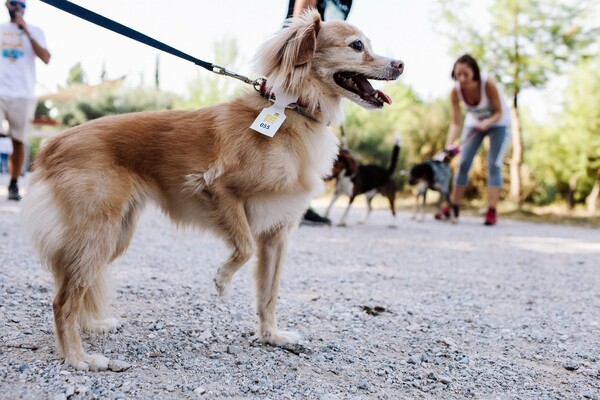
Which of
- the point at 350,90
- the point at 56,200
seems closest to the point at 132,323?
the point at 56,200

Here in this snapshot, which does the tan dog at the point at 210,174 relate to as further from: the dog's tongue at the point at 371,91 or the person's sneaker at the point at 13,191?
the person's sneaker at the point at 13,191

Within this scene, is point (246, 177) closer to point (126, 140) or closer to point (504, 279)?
point (126, 140)

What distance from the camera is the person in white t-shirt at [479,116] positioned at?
328 inches

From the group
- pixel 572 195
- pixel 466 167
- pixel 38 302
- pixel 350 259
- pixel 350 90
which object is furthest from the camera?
pixel 572 195

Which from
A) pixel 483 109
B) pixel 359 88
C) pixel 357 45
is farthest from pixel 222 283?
pixel 483 109

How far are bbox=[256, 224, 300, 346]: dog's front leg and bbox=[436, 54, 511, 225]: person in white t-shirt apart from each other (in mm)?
6486

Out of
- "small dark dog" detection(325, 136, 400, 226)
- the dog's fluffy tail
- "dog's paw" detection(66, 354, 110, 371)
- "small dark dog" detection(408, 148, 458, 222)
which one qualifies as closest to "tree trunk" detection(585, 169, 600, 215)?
"small dark dog" detection(408, 148, 458, 222)

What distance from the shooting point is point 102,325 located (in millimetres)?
2662

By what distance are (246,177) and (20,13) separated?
17.9ft

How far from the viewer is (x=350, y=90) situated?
2.84 meters

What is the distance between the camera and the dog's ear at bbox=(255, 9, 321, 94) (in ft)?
8.79

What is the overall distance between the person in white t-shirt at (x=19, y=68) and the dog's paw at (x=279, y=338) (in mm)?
5538

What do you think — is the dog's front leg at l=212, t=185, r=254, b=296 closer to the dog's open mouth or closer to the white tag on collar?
the white tag on collar

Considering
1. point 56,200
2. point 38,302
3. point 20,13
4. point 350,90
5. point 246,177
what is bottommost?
point 38,302
